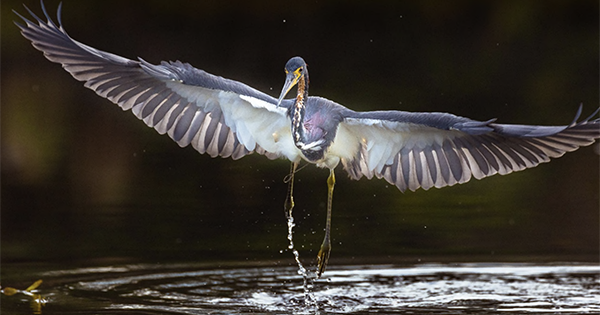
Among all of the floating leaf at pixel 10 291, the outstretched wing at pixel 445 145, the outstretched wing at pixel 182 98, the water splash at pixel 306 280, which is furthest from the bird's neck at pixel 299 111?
the floating leaf at pixel 10 291

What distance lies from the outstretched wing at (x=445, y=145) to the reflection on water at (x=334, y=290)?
85cm

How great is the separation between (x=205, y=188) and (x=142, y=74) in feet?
14.0

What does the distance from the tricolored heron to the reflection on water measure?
18.3 inches

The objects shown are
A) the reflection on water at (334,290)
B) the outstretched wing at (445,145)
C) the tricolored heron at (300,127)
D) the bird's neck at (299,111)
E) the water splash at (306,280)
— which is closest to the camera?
the outstretched wing at (445,145)

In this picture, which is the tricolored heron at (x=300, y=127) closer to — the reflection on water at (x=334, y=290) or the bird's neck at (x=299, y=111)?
the bird's neck at (x=299, y=111)

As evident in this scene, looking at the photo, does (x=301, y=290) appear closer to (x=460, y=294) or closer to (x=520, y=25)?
(x=460, y=294)

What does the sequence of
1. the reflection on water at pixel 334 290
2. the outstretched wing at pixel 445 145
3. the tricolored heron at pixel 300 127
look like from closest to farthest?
the outstretched wing at pixel 445 145
the tricolored heron at pixel 300 127
the reflection on water at pixel 334 290

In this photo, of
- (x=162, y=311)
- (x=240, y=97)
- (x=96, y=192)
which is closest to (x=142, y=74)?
(x=240, y=97)

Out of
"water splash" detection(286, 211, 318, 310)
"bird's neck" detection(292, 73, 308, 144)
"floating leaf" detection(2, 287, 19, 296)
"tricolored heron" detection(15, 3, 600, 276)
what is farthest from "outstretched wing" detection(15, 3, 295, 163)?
"floating leaf" detection(2, 287, 19, 296)

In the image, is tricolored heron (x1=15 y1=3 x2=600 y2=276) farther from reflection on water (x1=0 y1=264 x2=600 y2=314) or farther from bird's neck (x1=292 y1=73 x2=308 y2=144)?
reflection on water (x1=0 y1=264 x2=600 y2=314)

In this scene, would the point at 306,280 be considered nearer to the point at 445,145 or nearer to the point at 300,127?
the point at 300,127

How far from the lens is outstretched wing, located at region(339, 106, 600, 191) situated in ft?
21.5

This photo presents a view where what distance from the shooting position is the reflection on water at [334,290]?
7.19 m

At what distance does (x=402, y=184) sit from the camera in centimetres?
738
